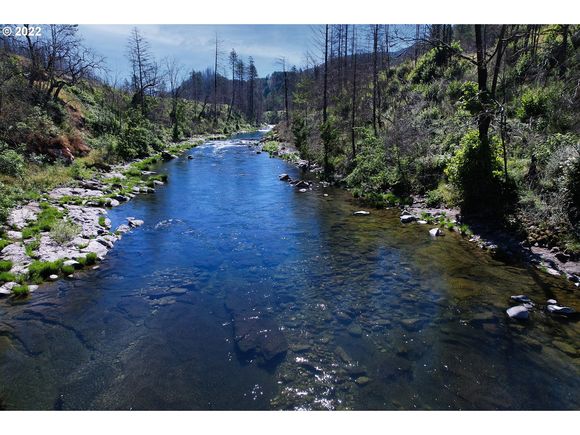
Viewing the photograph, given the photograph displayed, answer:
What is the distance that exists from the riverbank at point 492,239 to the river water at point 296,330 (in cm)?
48

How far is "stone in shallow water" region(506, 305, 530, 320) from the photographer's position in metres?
8.63

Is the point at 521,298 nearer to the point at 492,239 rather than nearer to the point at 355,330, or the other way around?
the point at 492,239

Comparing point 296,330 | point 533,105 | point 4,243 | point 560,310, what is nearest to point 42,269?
point 4,243

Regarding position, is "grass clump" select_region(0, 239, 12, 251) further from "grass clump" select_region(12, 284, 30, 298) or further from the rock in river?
the rock in river

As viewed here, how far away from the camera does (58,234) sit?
498 inches

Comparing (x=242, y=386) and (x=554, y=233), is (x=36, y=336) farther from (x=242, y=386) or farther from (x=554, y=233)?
(x=554, y=233)

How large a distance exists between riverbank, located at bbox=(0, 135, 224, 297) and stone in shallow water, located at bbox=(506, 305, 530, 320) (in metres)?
12.6

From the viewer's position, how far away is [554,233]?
12.0 meters

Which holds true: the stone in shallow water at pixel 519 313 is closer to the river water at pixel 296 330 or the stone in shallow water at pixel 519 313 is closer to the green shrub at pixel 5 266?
the river water at pixel 296 330

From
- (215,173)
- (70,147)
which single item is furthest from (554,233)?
(70,147)

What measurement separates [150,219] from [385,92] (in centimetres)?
3141

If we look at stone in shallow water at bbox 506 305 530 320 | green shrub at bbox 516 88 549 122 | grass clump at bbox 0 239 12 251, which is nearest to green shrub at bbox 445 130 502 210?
green shrub at bbox 516 88 549 122

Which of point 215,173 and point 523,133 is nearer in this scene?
point 523,133

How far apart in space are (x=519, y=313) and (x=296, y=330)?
5535mm
